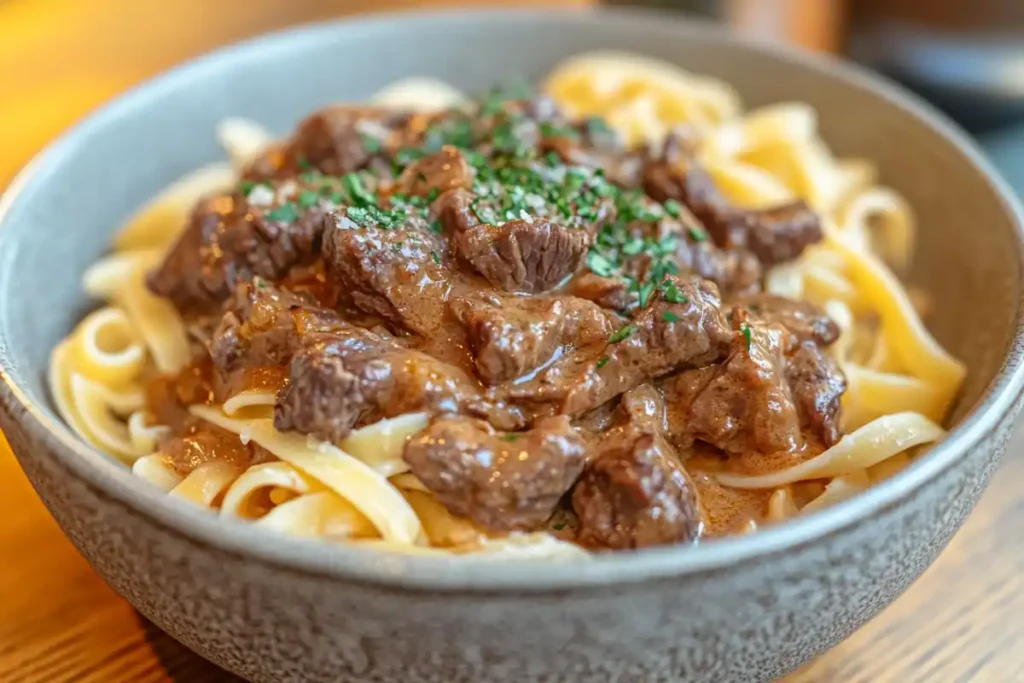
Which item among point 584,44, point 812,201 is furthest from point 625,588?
point 584,44

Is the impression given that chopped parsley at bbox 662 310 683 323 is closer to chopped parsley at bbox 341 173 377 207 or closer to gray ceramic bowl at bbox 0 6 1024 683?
gray ceramic bowl at bbox 0 6 1024 683

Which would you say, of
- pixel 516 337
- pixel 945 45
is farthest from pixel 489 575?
pixel 945 45

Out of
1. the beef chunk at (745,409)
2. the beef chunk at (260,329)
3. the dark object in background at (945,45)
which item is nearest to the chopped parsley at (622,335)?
the beef chunk at (745,409)

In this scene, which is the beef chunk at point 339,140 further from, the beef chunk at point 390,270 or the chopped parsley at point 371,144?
the beef chunk at point 390,270

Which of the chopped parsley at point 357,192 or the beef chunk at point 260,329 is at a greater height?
the chopped parsley at point 357,192

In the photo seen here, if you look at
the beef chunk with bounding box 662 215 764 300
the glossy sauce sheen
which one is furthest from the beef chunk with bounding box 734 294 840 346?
the beef chunk with bounding box 662 215 764 300

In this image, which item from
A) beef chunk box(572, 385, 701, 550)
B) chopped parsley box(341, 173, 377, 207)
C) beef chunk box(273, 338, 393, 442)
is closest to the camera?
beef chunk box(572, 385, 701, 550)
